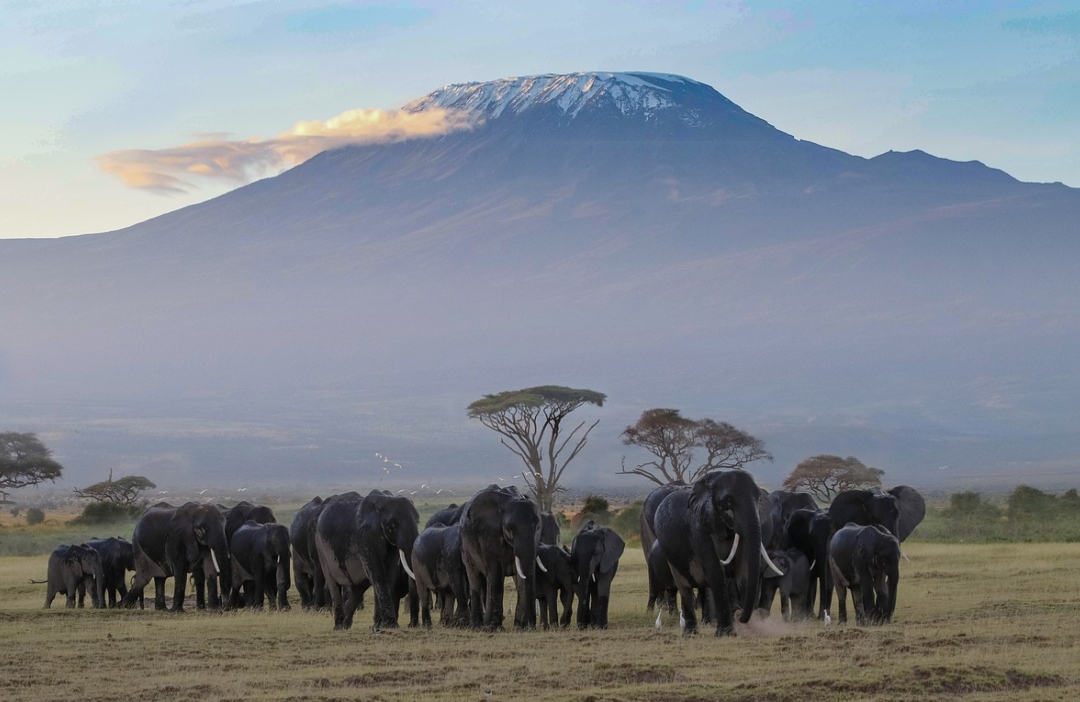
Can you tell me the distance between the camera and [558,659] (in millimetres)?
18938

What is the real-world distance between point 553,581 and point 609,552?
3.61 feet

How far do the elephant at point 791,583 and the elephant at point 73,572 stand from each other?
47.6 ft

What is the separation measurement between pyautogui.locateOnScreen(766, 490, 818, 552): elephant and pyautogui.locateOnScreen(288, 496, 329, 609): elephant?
297 inches

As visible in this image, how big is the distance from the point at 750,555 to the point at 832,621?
14.7ft

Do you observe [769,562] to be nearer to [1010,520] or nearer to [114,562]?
[114,562]

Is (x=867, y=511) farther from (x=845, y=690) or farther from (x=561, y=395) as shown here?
(x=561, y=395)

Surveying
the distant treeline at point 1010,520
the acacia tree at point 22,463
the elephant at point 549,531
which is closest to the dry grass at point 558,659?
the elephant at point 549,531

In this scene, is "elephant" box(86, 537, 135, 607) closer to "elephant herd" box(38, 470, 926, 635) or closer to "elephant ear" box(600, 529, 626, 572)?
"elephant herd" box(38, 470, 926, 635)

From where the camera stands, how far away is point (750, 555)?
20062 mm

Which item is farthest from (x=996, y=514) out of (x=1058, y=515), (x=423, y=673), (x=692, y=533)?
(x=423, y=673)

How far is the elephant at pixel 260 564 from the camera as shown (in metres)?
30.2

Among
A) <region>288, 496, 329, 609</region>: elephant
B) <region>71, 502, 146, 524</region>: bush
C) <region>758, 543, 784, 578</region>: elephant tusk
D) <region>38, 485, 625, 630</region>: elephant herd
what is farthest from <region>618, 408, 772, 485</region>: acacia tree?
<region>758, 543, 784, 578</region>: elephant tusk

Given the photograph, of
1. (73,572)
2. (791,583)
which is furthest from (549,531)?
(73,572)

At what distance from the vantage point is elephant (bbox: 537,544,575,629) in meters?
25.0
